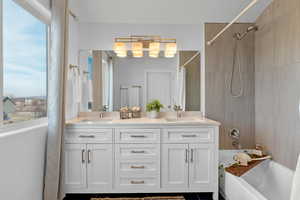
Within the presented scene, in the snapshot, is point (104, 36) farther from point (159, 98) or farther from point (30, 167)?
point (30, 167)

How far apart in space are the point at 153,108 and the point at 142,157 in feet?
2.58

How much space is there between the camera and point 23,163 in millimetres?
1872

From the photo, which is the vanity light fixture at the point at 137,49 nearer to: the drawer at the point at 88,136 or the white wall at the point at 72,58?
the white wall at the point at 72,58

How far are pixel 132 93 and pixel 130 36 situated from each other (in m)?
0.81

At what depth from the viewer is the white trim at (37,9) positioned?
6.47ft

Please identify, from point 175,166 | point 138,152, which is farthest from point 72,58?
point 175,166

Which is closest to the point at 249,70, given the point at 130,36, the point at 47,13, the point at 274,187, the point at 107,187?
the point at 274,187

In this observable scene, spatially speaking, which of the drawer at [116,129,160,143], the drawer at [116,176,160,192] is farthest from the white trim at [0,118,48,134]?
the drawer at [116,176,160,192]

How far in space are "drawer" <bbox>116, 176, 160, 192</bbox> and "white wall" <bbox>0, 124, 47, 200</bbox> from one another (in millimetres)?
829

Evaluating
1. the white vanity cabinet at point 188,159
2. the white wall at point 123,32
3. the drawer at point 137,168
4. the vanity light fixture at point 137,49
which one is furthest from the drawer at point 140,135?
the white wall at point 123,32

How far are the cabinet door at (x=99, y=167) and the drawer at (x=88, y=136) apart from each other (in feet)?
0.20

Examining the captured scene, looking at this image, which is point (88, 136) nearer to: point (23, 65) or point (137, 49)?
point (23, 65)

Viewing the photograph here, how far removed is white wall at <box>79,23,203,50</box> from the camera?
10.2 ft

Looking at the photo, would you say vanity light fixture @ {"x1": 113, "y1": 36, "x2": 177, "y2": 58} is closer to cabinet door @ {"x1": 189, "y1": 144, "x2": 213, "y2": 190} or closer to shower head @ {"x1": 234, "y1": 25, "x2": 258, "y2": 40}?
shower head @ {"x1": 234, "y1": 25, "x2": 258, "y2": 40}
